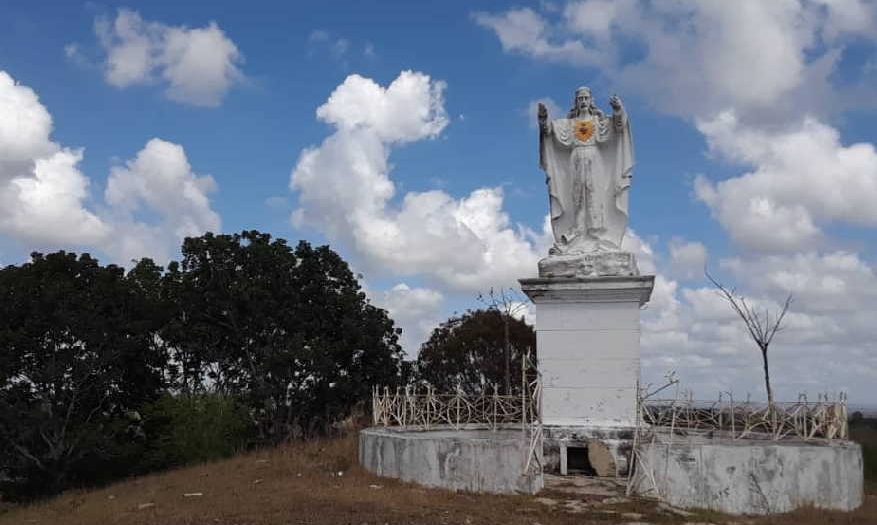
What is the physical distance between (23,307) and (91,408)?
4.08m

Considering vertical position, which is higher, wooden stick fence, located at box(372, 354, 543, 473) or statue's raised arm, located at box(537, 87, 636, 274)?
statue's raised arm, located at box(537, 87, 636, 274)

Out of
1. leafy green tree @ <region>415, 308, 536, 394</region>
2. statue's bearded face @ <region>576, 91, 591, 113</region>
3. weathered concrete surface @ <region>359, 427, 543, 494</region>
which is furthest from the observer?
leafy green tree @ <region>415, 308, 536, 394</region>

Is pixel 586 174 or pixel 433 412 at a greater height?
pixel 586 174

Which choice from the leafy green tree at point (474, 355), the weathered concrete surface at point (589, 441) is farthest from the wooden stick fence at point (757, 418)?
the leafy green tree at point (474, 355)

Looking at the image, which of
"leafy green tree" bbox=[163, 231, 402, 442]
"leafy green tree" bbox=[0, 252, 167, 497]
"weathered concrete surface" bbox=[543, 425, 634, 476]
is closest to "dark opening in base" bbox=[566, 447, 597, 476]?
"weathered concrete surface" bbox=[543, 425, 634, 476]

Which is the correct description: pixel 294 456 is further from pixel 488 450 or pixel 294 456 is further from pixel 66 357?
pixel 66 357

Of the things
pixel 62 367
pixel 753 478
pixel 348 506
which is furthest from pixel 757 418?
pixel 62 367

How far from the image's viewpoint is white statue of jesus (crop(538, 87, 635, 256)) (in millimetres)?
14797

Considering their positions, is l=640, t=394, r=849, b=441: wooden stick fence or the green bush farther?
the green bush

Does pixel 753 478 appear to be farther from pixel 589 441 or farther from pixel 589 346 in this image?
pixel 589 346

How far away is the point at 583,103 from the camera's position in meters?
15.3

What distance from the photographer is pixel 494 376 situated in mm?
35469

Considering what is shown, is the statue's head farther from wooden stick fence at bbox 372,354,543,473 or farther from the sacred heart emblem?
wooden stick fence at bbox 372,354,543,473

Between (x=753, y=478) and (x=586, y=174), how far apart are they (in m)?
6.04
